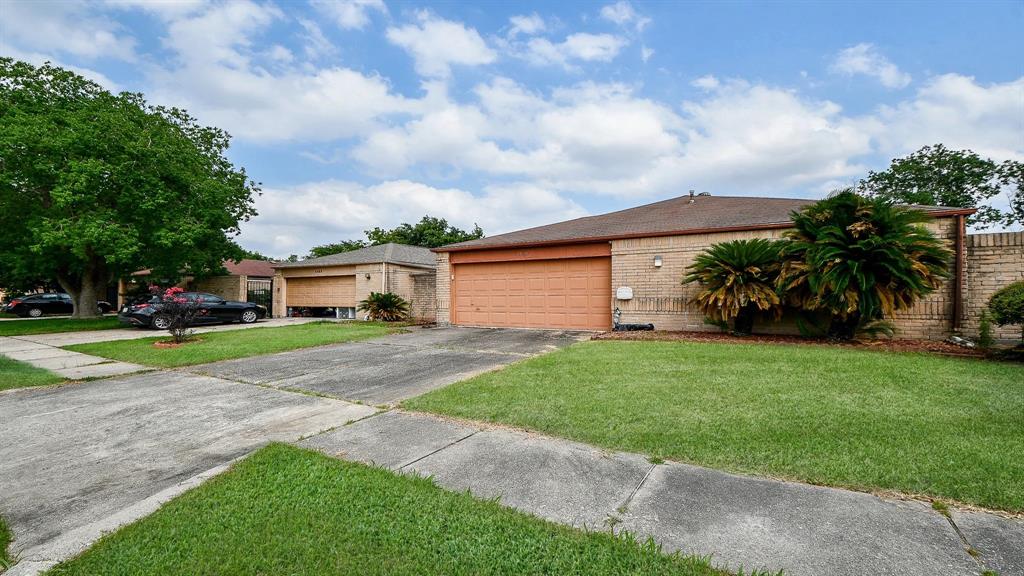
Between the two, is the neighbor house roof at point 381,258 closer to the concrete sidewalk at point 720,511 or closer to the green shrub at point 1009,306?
the concrete sidewalk at point 720,511

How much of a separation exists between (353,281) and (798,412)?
17.2 m

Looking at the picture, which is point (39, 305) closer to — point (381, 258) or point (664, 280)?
point (381, 258)

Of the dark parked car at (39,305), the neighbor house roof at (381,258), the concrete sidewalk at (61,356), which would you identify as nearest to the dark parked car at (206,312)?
the concrete sidewalk at (61,356)

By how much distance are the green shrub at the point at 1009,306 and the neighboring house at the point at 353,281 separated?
13592 millimetres

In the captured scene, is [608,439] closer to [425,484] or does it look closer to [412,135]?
[425,484]

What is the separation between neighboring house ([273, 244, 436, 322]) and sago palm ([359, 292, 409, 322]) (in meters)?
0.66

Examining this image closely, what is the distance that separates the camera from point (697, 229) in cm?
984

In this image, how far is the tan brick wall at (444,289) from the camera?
44.2ft

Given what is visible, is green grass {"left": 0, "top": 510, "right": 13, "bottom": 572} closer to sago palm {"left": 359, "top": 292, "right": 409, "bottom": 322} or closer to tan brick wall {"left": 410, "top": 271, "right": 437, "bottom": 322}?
tan brick wall {"left": 410, "top": 271, "right": 437, "bottom": 322}

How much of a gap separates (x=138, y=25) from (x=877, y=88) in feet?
55.3

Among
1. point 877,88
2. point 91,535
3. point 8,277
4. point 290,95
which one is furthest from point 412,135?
point 8,277

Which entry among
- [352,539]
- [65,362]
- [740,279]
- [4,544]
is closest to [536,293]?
[740,279]

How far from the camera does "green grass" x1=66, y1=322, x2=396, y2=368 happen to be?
25.0 ft

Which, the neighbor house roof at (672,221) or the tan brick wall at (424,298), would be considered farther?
the tan brick wall at (424,298)
